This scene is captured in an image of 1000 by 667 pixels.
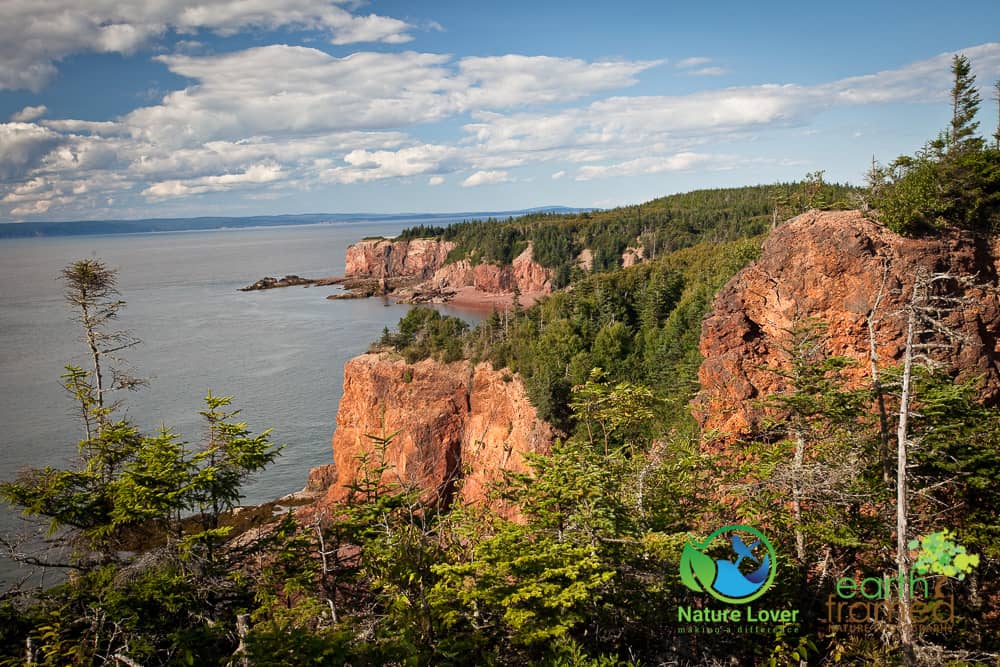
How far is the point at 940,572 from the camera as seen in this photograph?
291 inches

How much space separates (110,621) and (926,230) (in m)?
21.4

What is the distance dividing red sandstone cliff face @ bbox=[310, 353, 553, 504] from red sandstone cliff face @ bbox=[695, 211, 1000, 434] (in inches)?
728

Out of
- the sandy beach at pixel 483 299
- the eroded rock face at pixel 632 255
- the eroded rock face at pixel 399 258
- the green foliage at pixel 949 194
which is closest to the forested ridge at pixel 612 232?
the eroded rock face at pixel 632 255

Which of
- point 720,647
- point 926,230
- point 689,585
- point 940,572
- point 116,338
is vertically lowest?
point 720,647

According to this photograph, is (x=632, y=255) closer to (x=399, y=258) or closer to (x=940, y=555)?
(x=399, y=258)

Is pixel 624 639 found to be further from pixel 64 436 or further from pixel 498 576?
pixel 64 436

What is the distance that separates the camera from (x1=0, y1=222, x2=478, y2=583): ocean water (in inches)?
1645

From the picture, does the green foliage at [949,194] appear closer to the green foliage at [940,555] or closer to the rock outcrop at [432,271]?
the green foliage at [940,555]

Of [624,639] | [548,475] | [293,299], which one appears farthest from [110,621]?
[293,299]
